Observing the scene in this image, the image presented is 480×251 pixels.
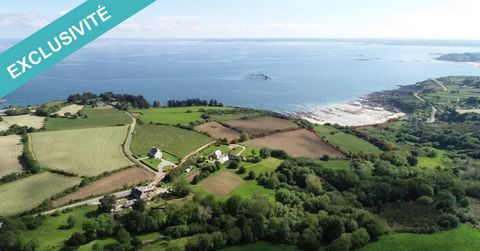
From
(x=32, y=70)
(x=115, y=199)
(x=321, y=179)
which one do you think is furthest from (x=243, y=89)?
(x=32, y=70)

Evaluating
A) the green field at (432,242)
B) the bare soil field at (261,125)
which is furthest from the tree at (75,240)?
the bare soil field at (261,125)

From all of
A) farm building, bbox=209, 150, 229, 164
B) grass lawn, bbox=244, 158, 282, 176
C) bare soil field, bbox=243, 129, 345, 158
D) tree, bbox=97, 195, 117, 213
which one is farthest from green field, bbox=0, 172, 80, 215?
bare soil field, bbox=243, 129, 345, 158

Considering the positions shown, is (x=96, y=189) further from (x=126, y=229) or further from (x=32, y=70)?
(x=32, y=70)

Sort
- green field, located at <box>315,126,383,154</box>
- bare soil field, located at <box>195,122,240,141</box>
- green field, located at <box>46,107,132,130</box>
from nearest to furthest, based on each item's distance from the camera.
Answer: green field, located at <box>315,126,383,154</box> < bare soil field, located at <box>195,122,240,141</box> < green field, located at <box>46,107,132,130</box>

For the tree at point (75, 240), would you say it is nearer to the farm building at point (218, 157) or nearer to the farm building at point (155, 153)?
the farm building at point (155, 153)

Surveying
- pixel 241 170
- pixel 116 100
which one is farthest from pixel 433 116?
pixel 116 100

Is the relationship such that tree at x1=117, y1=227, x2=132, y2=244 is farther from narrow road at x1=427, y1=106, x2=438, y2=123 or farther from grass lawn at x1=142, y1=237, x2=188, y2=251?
narrow road at x1=427, y1=106, x2=438, y2=123
